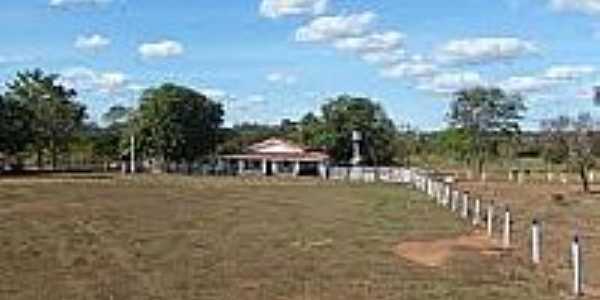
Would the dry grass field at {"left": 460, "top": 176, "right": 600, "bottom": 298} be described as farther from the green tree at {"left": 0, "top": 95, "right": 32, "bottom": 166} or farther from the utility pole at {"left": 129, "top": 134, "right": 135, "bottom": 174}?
the utility pole at {"left": 129, "top": 134, "right": 135, "bottom": 174}

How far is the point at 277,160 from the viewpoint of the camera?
434ft

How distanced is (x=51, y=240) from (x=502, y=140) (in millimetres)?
119127

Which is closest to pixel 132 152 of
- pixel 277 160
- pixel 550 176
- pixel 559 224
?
pixel 277 160

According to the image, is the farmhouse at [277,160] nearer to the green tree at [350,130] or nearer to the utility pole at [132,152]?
the green tree at [350,130]

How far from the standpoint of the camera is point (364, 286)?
19469mm

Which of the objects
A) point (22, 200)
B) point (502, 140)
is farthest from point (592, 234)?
point (502, 140)

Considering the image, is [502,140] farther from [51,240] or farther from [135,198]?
[51,240]

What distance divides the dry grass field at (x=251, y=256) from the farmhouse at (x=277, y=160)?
77671 mm

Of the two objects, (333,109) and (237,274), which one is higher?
(333,109)

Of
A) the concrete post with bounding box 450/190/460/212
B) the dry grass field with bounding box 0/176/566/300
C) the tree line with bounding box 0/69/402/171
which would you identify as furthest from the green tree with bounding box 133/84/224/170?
the concrete post with bounding box 450/190/460/212

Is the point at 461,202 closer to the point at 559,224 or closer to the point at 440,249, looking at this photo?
the point at 559,224

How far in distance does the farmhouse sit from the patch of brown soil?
90.9 meters

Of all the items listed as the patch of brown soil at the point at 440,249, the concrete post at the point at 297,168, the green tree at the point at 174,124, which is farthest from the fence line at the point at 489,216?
the green tree at the point at 174,124

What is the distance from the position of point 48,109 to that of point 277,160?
77.6ft
